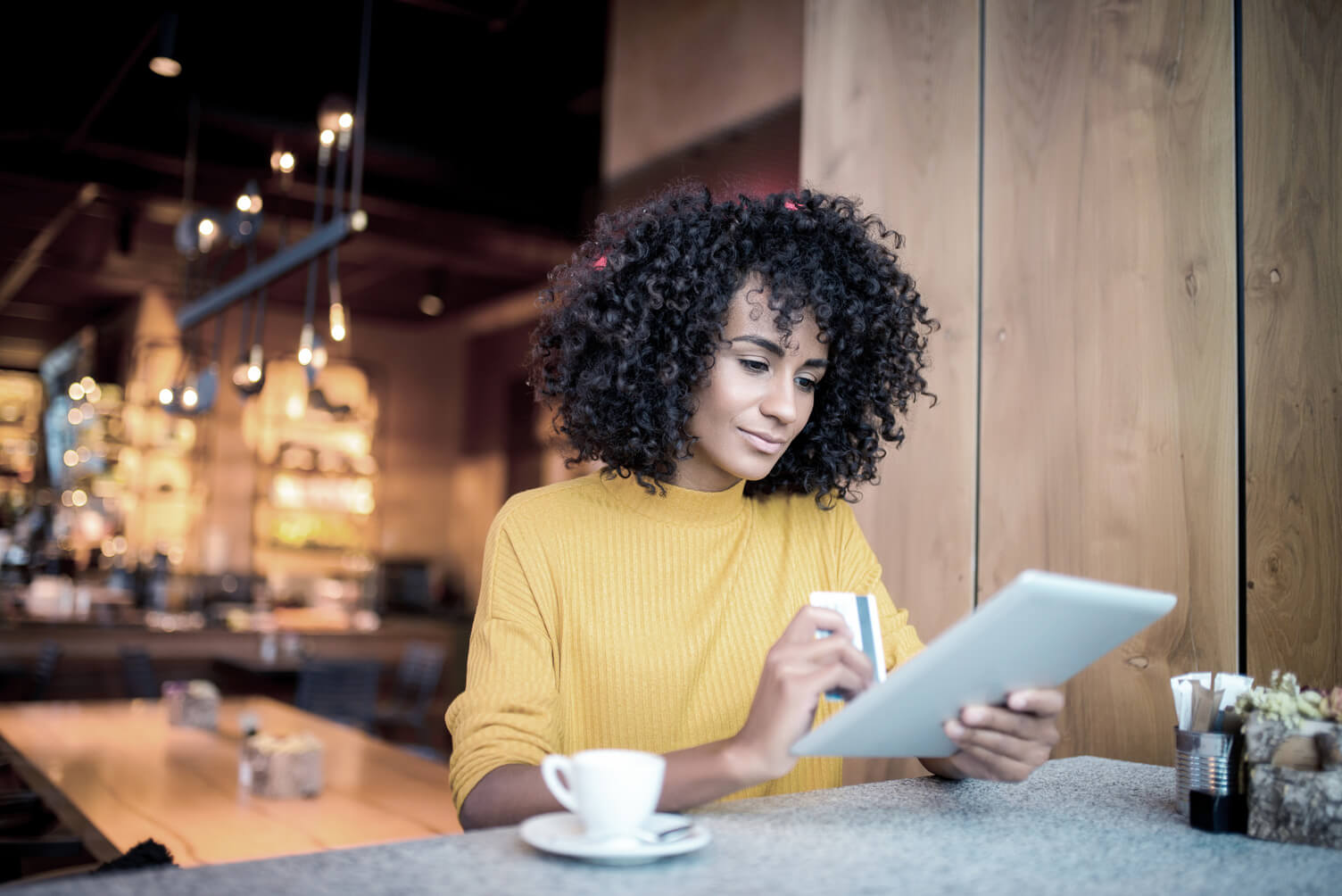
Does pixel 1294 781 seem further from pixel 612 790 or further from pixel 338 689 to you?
pixel 338 689

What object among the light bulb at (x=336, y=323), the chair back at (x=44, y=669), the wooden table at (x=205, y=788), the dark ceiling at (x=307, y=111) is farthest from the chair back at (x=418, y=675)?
the light bulb at (x=336, y=323)

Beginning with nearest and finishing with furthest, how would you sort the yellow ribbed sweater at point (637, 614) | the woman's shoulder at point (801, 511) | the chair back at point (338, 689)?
the yellow ribbed sweater at point (637, 614), the woman's shoulder at point (801, 511), the chair back at point (338, 689)

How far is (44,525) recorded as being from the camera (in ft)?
32.5

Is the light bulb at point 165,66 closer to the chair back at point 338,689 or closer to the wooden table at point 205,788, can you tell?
the wooden table at point 205,788

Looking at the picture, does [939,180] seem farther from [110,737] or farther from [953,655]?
[110,737]

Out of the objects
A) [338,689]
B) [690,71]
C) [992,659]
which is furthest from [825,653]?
[338,689]

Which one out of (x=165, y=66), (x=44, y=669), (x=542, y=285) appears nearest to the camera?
(x=165, y=66)

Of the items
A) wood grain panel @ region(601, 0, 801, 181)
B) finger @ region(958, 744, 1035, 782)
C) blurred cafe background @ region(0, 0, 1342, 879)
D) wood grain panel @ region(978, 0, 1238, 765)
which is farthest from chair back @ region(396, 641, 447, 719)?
finger @ region(958, 744, 1035, 782)

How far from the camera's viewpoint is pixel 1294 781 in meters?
1.09

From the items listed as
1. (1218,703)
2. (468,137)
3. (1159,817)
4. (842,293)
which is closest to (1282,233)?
(842,293)

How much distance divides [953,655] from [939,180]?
1.70 m

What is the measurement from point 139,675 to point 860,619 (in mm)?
6445

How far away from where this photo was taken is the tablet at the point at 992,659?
2.93ft

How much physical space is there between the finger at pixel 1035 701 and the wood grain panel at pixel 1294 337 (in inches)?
30.5
